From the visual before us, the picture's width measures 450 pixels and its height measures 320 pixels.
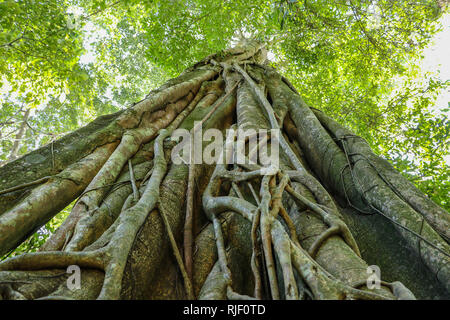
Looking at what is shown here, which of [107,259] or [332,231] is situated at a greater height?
[332,231]

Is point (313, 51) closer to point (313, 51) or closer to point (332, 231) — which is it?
point (313, 51)

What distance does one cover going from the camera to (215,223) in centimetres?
203

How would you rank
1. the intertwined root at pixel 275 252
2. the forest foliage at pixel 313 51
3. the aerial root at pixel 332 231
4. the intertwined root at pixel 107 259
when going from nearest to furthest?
the intertwined root at pixel 275 252
the intertwined root at pixel 107 259
the aerial root at pixel 332 231
the forest foliage at pixel 313 51

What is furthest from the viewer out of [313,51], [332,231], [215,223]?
[313,51]

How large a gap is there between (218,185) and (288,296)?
125 cm

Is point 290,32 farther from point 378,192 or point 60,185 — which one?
point 60,185

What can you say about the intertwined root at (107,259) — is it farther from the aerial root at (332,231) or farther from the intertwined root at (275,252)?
the aerial root at (332,231)

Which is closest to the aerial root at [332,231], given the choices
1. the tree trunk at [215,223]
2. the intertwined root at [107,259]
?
the tree trunk at [215,223]

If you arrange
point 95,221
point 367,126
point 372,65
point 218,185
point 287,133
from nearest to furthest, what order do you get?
point 95,221
point 218,185
point 287,133
point 367,126
point 372,65

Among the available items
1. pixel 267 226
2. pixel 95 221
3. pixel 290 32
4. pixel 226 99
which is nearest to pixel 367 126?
pixel 290 32

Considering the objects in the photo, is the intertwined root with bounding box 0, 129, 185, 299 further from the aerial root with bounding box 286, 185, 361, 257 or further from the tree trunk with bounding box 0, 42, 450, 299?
the aerial root with bounding box 286, 185, 361, 257

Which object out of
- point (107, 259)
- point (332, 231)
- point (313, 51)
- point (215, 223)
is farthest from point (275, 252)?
point (313, 51)

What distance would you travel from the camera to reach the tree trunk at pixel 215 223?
53.7 inches

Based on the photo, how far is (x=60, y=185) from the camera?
2.17m
